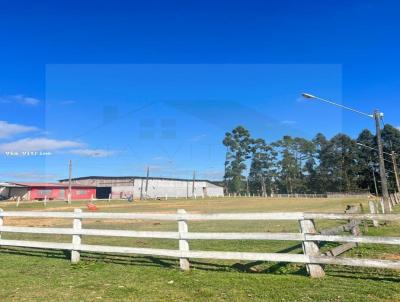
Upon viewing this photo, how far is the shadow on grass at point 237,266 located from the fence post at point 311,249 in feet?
0.84

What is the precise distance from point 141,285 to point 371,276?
4117mm

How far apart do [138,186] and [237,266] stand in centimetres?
9910

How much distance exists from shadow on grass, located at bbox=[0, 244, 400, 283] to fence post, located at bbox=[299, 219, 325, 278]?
0.84 feet

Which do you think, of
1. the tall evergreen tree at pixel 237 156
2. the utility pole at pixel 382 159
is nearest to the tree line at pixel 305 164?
the tall evergreen tree at pixel 237 156

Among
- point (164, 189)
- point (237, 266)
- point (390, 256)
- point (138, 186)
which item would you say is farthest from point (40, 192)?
point (390, 256)

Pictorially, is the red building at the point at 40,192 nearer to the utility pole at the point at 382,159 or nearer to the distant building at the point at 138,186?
the distant building at the point at 138,186

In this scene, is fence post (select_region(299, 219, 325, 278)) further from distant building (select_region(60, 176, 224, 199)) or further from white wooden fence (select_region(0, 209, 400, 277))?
distant building (select_region(60, 176, 224, 199))

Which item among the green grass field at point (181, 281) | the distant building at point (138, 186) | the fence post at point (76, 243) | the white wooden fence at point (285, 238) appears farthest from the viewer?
the distant building at point (138, 186)

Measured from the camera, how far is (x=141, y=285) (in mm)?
6875

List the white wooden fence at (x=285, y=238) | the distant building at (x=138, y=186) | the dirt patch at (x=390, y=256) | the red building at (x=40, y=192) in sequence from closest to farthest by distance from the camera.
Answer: the white wooden fence at (x=285, y=238), the dirt patch at (x=390, y=256), the red building at (x=40, y=192), the distant building at (x=138, y=186)

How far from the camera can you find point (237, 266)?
324 inches

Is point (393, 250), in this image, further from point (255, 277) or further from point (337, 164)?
point (337, 164)

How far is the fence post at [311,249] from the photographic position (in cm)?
691

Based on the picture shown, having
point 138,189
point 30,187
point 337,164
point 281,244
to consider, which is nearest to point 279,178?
point 337,164
